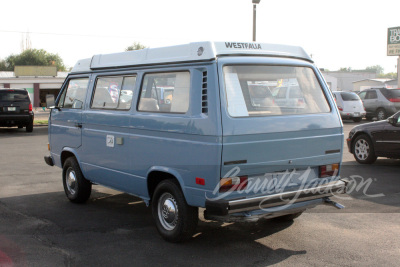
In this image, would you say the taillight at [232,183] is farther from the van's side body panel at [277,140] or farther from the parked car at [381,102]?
the parked car at [381,102]

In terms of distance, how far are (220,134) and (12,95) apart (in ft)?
58.5

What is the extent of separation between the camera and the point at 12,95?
20.7 m

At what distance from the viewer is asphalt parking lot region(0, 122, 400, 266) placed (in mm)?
5090

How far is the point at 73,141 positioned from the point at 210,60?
3326 mm

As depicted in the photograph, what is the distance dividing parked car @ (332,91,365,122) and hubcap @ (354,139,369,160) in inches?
557

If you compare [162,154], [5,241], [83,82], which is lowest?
[5,241]

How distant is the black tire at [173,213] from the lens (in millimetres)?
5414

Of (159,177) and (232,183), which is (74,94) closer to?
(159,177)

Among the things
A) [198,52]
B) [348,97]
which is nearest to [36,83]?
[348,97]

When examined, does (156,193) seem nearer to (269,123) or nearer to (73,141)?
(269,123)

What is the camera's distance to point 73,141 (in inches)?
300

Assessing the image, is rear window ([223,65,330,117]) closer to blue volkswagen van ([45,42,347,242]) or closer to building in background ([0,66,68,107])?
blue volkswagen van ([45,42,347,242])

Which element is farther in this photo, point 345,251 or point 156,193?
point 156,193

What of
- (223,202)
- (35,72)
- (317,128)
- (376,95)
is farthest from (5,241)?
(35,72)
